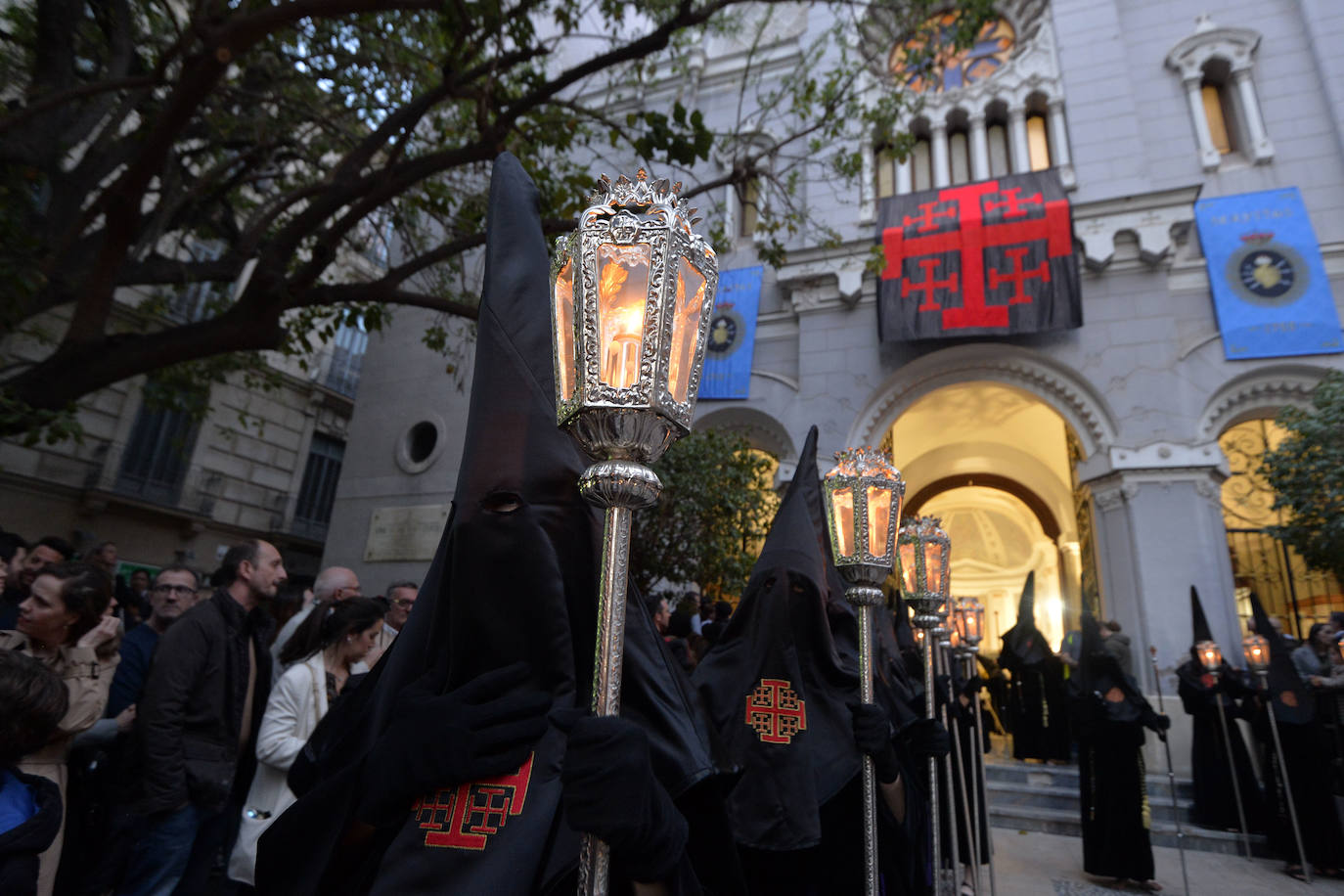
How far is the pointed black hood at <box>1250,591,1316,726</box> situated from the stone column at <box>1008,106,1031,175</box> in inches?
353

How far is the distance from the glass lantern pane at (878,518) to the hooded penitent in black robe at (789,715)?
17.0 inches

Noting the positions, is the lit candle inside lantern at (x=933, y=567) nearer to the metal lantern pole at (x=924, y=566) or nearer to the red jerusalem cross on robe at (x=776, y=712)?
the metal lantern pole at (x=924, y=566)

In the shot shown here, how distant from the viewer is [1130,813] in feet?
20.6

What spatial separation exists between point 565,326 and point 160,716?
3023mm

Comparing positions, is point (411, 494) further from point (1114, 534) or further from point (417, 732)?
point (417, 732)

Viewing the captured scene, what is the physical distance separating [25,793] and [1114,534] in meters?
11.9

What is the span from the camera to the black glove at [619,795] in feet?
3.90

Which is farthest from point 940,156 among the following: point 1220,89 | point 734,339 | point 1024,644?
point 1024,644

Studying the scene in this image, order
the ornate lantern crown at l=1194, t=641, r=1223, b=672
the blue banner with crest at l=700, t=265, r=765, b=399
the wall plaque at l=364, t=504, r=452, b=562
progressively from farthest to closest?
1. the wall plaque at l=364, t=504, r=452, b=562
2. the blue banner with crest at l=700, t=265, r=765, b=399
3. the ornate lantern crown at l=1194, t=641, r=1223, b=672

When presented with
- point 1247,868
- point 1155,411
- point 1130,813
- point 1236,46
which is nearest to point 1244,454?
point 1155,411

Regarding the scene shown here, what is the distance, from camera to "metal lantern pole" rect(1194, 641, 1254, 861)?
7.21 m

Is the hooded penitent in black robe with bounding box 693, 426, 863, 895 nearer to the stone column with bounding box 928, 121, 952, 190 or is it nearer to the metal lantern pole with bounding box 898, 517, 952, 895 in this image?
the metal lantern pole with bounding box 898, 517, 952, 895

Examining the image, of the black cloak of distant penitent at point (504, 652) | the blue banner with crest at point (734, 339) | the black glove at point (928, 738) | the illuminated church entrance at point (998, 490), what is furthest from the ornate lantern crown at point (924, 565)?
the blue banner with crest at point (734, 339)

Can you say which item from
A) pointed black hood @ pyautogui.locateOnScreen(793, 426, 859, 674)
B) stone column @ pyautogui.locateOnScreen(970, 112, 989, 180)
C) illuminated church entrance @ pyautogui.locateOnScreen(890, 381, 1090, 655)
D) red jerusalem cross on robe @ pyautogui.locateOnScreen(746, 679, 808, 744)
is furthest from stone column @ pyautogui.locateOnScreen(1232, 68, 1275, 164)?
red jerusalem cross on robe @ pyautogui.locateOnScreen(746, 679, 808, 744)
